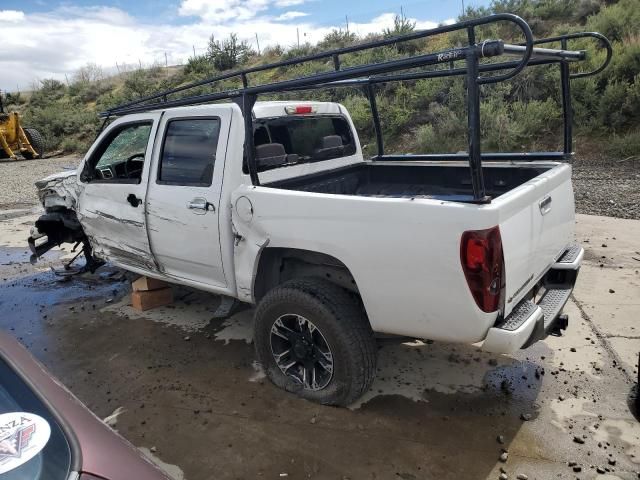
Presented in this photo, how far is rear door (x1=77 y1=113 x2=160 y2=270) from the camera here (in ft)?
14.1

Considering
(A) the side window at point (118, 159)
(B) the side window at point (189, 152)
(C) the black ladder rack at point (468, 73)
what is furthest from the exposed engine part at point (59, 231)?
(B) the side window at point (189, 152)

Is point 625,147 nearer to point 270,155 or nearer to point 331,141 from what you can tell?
point 331,141

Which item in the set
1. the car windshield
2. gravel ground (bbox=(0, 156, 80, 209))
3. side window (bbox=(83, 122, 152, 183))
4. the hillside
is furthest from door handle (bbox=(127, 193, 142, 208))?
the hillside

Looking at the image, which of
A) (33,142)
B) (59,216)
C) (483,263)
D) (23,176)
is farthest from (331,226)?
(33,142)

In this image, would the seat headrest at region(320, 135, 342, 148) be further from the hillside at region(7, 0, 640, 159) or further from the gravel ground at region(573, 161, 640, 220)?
the hillside at region(7, 0, 640, 159)

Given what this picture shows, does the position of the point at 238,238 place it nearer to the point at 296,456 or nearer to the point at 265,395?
the point at 265,395

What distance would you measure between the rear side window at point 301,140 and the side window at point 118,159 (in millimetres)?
1217

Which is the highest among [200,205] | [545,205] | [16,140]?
[16,140]

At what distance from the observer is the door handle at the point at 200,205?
367 centimetres

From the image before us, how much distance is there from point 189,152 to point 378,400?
230cm

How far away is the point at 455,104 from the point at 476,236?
38.6ft

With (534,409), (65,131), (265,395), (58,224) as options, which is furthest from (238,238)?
(65,131)

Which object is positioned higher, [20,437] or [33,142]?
[33,142]

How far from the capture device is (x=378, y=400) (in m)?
3.39
